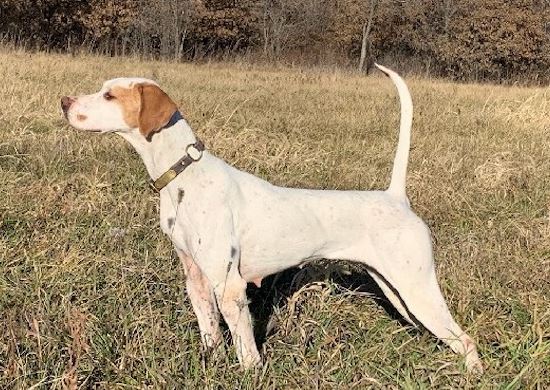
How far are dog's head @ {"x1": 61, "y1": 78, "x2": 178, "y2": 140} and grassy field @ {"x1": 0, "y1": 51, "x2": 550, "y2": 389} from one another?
0.91m

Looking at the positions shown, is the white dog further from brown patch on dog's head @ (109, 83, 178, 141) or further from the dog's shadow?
the dog's shadow

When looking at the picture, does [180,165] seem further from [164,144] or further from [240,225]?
[240,225]

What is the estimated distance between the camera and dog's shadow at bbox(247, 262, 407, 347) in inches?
155

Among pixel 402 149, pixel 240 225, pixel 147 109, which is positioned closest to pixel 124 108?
pixel 147 109

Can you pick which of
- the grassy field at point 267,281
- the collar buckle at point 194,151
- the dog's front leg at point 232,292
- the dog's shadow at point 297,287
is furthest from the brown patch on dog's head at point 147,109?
the dog's shadow at point 297,287

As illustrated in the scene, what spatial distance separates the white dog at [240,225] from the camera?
3.05 m

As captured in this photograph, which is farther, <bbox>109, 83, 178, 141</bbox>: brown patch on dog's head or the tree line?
the tree line

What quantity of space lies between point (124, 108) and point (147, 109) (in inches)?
6.8

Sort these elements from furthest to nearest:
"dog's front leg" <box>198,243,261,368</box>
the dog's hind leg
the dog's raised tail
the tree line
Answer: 1. the tree line
2. the dog's raised tail
3. the dog's hind leg
4. "dog's front leg" <box>198,243,261,368</box>

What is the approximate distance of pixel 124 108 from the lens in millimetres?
3146

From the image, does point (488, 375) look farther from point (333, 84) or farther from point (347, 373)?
point (333, 84)

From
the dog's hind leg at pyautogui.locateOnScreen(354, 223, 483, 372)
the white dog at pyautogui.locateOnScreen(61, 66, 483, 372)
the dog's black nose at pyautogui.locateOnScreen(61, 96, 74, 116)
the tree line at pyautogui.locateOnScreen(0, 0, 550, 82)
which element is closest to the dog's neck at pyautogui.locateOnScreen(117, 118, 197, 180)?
the white dog at pyautogui.locateOnScreen(61, 66, 483, 372)

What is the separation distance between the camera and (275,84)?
14.1m

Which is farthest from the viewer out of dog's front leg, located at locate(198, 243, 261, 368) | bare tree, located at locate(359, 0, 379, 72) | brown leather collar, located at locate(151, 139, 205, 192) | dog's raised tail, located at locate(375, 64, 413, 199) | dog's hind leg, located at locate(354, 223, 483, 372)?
bare tree, located at locate(359, 0, 379, 72)
